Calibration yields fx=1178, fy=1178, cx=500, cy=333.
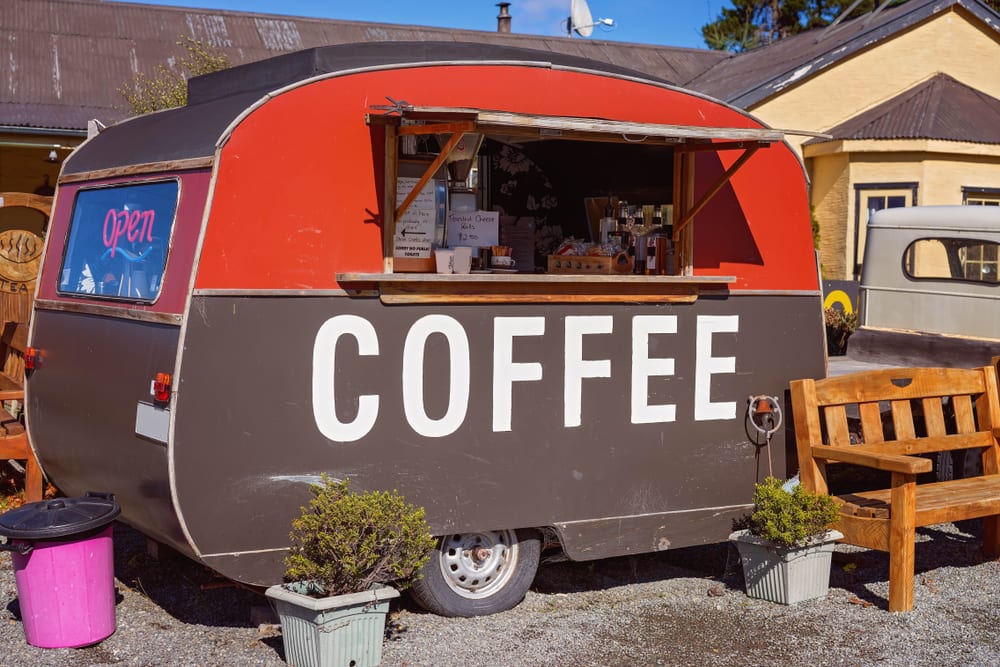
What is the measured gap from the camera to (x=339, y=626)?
5.04 m

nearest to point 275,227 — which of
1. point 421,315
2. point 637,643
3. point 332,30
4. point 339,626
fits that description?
point 421,315

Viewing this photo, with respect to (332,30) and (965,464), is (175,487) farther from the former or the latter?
(332,30)

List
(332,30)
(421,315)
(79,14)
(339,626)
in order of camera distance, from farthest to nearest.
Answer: (332,30) < (79,14) < (421,315) < (339,626)

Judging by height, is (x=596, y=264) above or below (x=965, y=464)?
above

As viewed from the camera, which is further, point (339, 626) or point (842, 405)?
point (842, 405)

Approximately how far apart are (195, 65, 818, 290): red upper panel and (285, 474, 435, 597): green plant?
3.33 ft

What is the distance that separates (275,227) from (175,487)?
4.02ft

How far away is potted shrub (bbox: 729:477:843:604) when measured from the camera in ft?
20.1

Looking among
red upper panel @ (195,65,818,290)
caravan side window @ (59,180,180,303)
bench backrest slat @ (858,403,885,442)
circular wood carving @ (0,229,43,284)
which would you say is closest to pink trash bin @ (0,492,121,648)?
caravan side window @ (59,180,180,303)

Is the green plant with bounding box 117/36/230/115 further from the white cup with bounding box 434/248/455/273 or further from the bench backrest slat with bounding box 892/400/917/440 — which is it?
the bench backrest slat with bounding box 892/400/917/440

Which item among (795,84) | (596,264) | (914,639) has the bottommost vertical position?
(914,639)

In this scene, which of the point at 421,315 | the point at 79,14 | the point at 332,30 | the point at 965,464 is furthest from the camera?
the point at 332,30

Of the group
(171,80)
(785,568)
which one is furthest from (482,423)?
(171,80)

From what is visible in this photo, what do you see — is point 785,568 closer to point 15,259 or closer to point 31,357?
point 31,357
